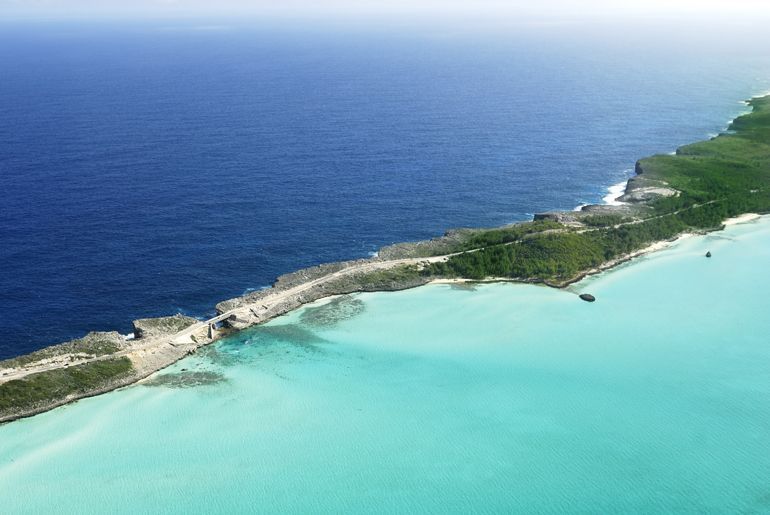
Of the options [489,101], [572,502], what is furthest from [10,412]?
[489,101]

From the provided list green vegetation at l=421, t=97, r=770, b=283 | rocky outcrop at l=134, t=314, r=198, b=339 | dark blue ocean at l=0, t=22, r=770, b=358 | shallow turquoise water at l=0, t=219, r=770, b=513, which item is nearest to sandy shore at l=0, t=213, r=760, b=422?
rocky outcrop at l=134, t=314, r=198, b=339

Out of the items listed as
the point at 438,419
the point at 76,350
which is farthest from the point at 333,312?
the point at 76,350

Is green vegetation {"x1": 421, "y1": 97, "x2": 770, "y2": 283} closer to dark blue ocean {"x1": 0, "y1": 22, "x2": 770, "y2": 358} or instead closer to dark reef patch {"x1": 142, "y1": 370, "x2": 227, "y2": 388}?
dark blue ocean {"x1": 0, "y1": 22, "x2": 770, "y2": 358}

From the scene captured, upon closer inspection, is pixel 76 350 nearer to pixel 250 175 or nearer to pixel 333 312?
pixel 333 312

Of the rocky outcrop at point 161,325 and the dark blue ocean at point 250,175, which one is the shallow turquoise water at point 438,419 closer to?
the rocky outcrop at point 161,325

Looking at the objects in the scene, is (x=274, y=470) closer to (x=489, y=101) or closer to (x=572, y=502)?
(x=572, y=502)

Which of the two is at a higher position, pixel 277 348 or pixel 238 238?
pixel 238 238
